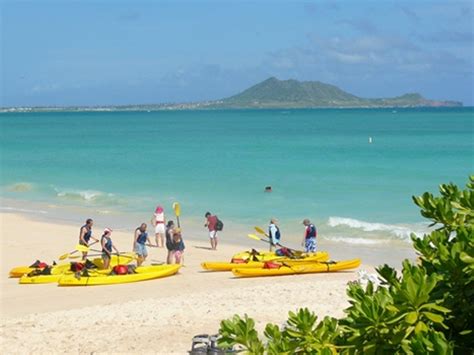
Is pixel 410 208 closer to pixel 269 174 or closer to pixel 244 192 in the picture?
pixel 244 192

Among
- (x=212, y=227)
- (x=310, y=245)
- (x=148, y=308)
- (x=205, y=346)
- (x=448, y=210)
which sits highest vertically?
(x=448, y=210)

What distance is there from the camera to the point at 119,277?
1570cm

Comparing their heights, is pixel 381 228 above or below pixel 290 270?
above

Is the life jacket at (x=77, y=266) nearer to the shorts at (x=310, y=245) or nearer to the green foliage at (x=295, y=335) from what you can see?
the shorts at (x=310, y=245)

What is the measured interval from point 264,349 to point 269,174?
37039mm

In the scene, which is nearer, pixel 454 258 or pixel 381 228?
pixel 454 258

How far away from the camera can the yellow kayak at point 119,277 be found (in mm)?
15453

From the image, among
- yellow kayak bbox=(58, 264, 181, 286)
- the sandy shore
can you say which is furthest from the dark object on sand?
yellow kayak bbox=(58, 264, 181, 286)

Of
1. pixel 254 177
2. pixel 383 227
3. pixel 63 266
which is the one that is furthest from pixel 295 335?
pixel 254 177

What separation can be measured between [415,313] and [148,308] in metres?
9.57

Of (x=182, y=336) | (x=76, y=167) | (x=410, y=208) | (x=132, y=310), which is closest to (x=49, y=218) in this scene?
(x=410, y=208)

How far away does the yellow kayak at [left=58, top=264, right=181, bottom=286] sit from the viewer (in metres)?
15.5

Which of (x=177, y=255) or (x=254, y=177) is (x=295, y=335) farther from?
(x=254, y=177)

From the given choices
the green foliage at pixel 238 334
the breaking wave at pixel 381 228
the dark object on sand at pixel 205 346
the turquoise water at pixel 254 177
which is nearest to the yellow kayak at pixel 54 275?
the dark object on sand at pixel 205 346
